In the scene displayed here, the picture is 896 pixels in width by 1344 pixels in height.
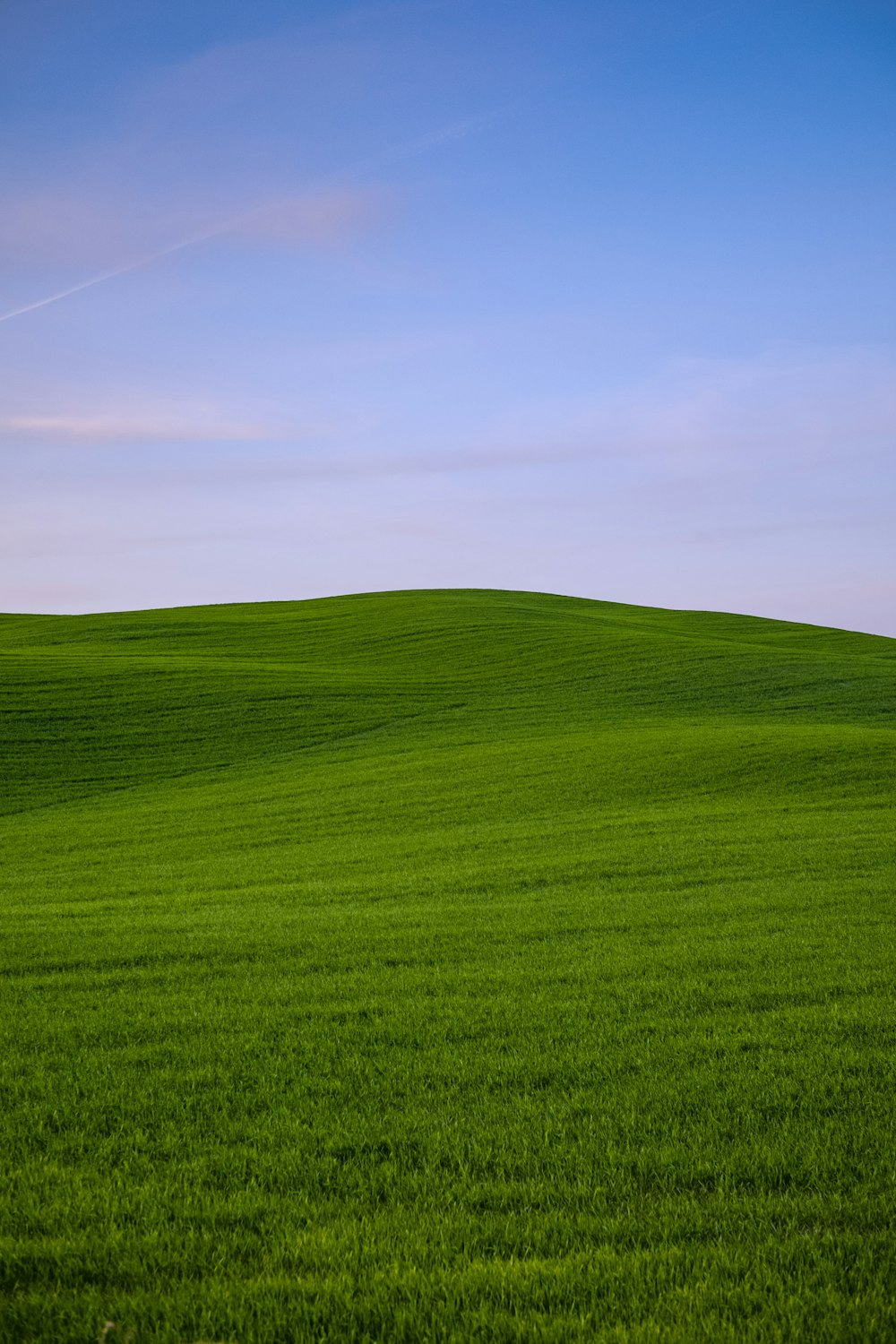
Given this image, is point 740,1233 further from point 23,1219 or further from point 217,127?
point 217,127

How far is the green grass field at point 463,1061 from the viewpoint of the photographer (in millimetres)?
4270

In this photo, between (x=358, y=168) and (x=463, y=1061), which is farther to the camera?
(x=358, y=168)

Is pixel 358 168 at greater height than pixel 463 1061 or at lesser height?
greater

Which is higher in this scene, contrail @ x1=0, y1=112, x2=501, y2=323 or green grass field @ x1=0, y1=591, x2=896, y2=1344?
contrail @ x1=0, y1=112, x2=501, y2=323

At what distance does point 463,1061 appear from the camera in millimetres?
7098

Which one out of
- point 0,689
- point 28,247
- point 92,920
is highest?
point 28,247

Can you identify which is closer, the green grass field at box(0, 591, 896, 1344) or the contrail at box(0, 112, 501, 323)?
the green grass field at box(0, 591, 896, 1344)

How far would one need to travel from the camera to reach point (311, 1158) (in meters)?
5.51

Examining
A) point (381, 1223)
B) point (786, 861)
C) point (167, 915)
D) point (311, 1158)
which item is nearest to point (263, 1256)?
point (381, 1223)

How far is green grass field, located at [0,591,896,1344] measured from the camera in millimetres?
4270

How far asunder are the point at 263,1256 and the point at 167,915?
8.77 metres

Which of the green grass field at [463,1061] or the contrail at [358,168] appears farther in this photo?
the contrail at [358,168]

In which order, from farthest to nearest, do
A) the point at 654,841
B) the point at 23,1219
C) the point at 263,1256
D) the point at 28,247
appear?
the point at 28,247, the point at 654,841, the point at 23,1219, the point at 263,1256

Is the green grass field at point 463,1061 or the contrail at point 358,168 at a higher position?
the contrail at point 358,168
